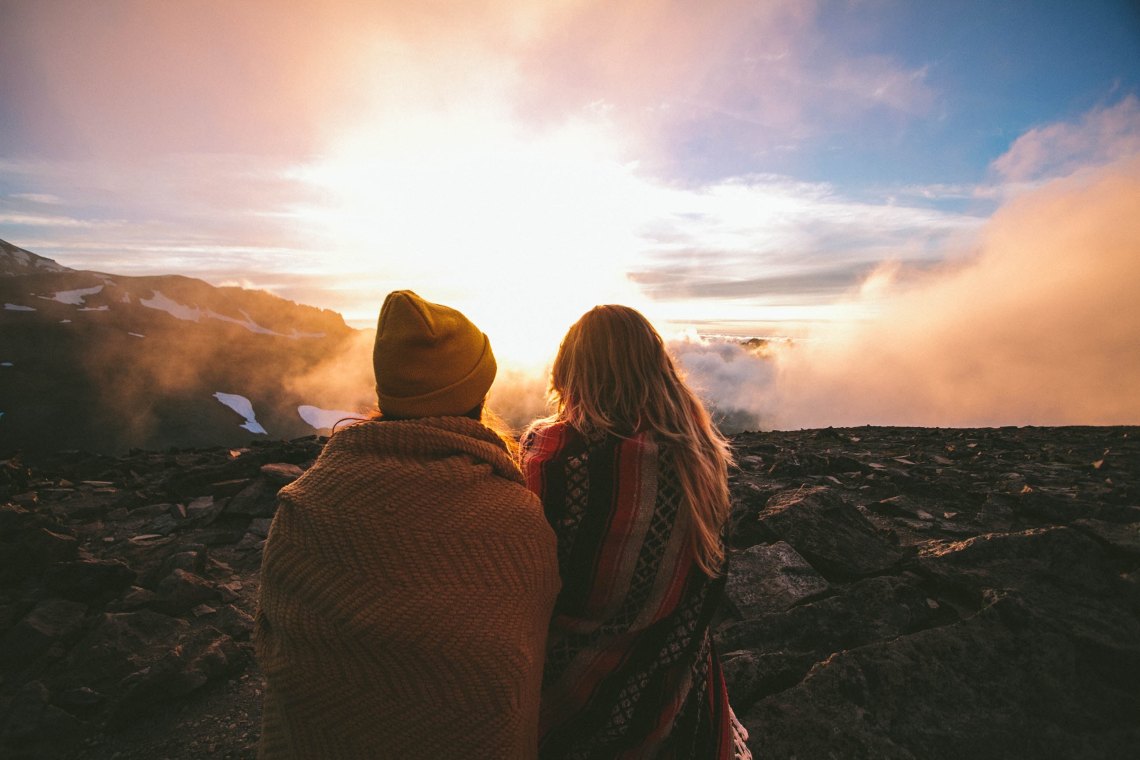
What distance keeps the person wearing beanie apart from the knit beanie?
0.21 metres

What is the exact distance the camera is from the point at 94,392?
69250 millimetres

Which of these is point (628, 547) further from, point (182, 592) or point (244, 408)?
point (244, 408)

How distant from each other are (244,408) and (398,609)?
9579 centimetres

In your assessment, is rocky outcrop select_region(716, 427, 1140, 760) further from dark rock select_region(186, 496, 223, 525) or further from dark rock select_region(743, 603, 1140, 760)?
dark rock select_region(186, 496, 223, 525)

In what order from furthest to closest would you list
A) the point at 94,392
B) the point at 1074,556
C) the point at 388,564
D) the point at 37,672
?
the point at 94,392, the point at 37,672, the point at 1074,556, the point at 388,564

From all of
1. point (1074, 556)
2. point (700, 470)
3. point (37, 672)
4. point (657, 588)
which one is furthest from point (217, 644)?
point (1074, 556)

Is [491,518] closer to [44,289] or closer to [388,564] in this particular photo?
[388,564]

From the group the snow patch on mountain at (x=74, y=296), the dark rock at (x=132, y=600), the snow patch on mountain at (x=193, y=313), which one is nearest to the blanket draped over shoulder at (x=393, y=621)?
the dark rock at (x=132, y=600)

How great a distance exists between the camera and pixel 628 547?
246 centimetres

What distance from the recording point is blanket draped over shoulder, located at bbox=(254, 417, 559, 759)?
1857mm

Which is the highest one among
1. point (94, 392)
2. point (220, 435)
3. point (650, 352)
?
point (650, 352)

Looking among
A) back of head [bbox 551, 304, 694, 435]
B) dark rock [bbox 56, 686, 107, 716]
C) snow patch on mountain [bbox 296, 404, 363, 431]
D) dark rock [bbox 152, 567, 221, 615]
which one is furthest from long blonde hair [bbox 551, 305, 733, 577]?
snow patch on mountain [bbox 296, 404, 363, 431]

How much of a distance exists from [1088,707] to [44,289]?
150 meters

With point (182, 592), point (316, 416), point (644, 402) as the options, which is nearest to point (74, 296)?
point (316, 416)
